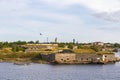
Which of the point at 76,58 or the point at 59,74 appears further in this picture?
the point at 76,58

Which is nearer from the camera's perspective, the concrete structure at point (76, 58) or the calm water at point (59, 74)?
the calm water at point (59, 74)

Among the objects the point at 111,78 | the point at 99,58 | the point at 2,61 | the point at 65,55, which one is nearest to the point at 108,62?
the point at 99,58

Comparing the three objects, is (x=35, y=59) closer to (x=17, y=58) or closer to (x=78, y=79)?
(x=17, y=58)

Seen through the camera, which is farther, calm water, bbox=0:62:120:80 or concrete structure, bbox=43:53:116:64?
concrete structure, bbox=43:53:116:64

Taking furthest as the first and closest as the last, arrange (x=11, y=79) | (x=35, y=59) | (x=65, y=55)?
1. (x=35, y=59)
2. (x=65, y=55)
3. (x=11, y=79)

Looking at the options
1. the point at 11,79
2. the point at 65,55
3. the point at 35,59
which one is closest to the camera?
the point at 11,79

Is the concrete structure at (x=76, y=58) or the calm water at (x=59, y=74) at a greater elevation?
the concrete structure at (x=76, y=58)

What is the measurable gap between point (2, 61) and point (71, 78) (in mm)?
44347

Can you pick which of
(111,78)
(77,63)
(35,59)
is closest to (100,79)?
(111,78)

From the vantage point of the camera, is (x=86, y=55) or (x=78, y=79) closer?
(x=78, y=79)

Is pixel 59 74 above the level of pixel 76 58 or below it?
below

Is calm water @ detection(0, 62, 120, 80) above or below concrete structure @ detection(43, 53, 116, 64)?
below

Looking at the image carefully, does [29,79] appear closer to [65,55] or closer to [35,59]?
[65,55]

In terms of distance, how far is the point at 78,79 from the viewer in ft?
175
